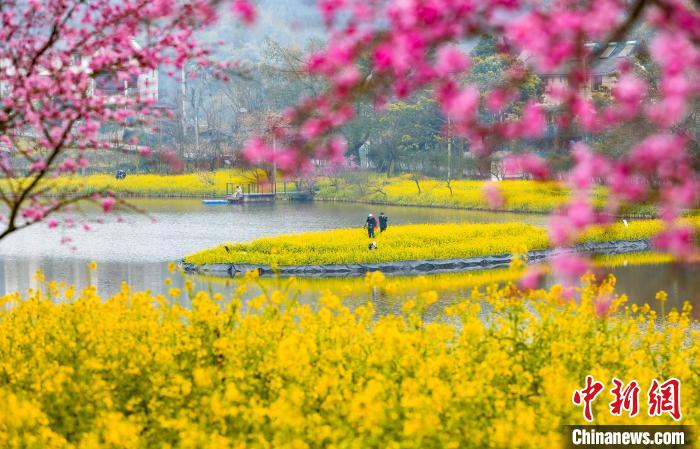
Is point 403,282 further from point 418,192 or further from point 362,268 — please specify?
point 418,192

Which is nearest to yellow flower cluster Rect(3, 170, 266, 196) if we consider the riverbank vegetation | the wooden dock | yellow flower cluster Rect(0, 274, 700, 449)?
the wooden dock

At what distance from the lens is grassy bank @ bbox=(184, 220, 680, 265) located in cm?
3244

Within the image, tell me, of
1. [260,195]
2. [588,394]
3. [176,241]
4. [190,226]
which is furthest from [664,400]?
[260,195]

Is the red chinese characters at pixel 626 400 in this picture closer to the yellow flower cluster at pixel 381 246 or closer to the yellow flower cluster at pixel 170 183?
the yellow flower cluster at pixel 381 246

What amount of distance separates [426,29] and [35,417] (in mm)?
5517

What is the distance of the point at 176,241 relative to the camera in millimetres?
41844

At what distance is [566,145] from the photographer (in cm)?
534

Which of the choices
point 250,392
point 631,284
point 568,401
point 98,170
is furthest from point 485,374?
point 98,170

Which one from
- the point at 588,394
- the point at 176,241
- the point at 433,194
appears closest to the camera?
the point at 588,394

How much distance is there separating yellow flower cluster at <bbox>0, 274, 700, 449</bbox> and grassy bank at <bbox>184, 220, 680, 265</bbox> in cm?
1957

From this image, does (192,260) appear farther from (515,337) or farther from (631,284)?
(515,337)

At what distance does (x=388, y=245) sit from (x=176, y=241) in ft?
35.8

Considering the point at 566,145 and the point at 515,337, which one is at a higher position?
the point at 566,145

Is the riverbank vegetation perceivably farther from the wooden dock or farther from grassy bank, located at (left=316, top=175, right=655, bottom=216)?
the wooden dock
